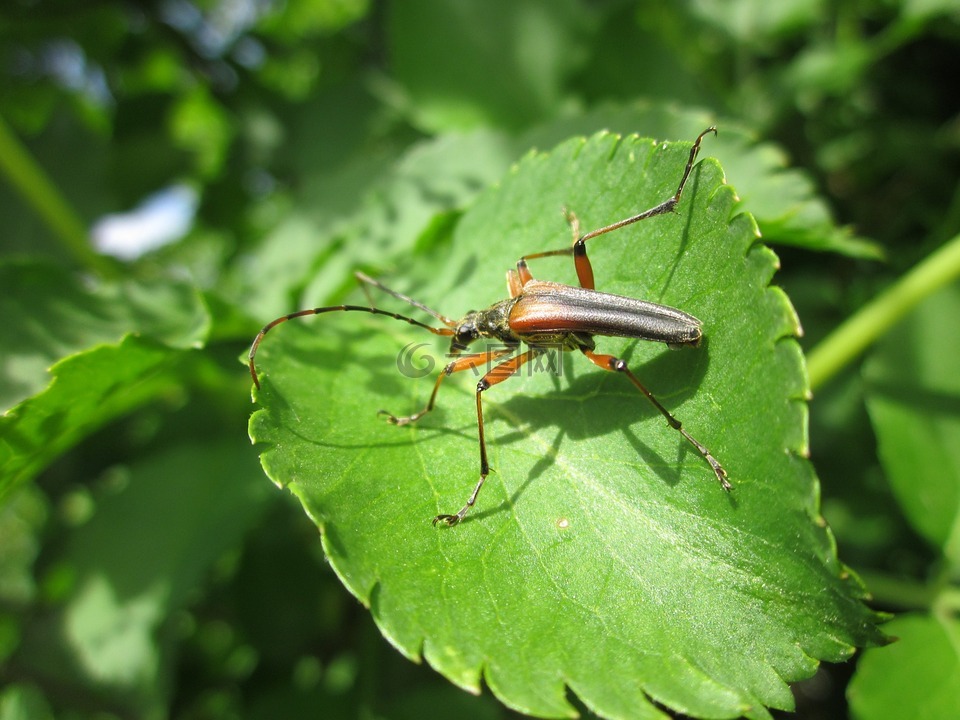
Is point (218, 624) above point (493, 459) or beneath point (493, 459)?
beneath

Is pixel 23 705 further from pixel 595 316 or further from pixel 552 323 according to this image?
pixel 595 316

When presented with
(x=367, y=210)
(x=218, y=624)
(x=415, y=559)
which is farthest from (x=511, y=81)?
(x=218, y=624)

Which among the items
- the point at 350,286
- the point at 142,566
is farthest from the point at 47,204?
the point at 142,566

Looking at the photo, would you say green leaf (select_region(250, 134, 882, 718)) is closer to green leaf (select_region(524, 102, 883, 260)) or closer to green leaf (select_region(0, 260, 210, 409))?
green leaf (select_region(524, 102, 883, 260))

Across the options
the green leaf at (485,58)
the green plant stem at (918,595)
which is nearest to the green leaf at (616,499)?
the green plant stem at (918,595)

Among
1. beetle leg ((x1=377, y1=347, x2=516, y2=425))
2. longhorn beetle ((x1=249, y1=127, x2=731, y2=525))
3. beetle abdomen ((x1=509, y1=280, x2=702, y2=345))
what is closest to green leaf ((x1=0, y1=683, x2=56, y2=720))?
longhorn beetle ((x1=249, y1=127, x2=731, y2=525))

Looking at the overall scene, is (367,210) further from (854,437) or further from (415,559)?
(854,437)

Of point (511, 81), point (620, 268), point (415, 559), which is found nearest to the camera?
point (415, 559)
